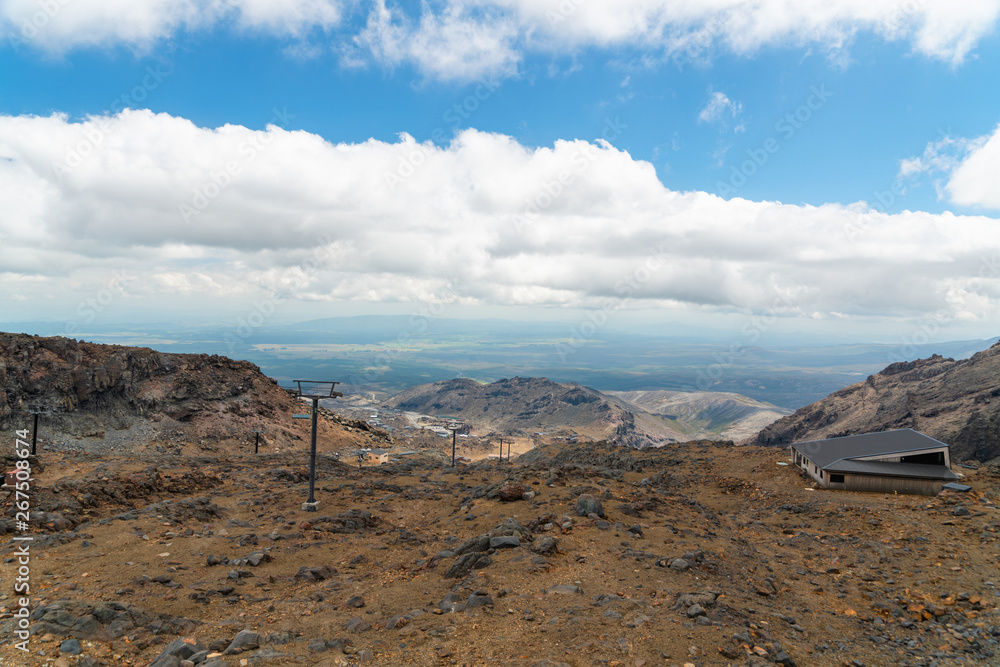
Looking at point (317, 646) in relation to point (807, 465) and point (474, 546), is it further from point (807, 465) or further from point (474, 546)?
point (807, 465)

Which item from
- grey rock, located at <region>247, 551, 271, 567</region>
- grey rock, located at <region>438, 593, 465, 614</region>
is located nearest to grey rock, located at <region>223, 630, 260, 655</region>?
grey rock, located at <region>438, 593, 465, 614</region>

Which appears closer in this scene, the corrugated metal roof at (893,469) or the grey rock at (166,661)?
the grey rock at (166,661)

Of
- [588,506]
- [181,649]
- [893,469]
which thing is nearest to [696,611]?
[588,506]

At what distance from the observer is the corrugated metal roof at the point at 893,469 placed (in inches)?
1075

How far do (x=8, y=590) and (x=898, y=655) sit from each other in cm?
2141

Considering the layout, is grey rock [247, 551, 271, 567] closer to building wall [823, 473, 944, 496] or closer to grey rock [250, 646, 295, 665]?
grey rock [250, 646, 295, 665]

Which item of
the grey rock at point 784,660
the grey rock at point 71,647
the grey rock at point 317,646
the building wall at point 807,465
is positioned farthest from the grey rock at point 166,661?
the building wall at point 807,465

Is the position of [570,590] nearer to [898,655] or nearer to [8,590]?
[898,655]

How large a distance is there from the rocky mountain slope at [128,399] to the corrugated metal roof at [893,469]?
188 feet

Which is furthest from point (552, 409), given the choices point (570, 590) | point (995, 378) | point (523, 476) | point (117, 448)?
point (570, 590)

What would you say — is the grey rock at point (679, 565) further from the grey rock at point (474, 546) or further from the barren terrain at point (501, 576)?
the grey rock at point (474, 546)

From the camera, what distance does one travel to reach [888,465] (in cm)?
2856

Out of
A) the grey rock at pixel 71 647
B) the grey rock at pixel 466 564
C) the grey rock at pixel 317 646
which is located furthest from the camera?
the grey rock at pixel 466 564

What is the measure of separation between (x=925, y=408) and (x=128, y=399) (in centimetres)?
12102
